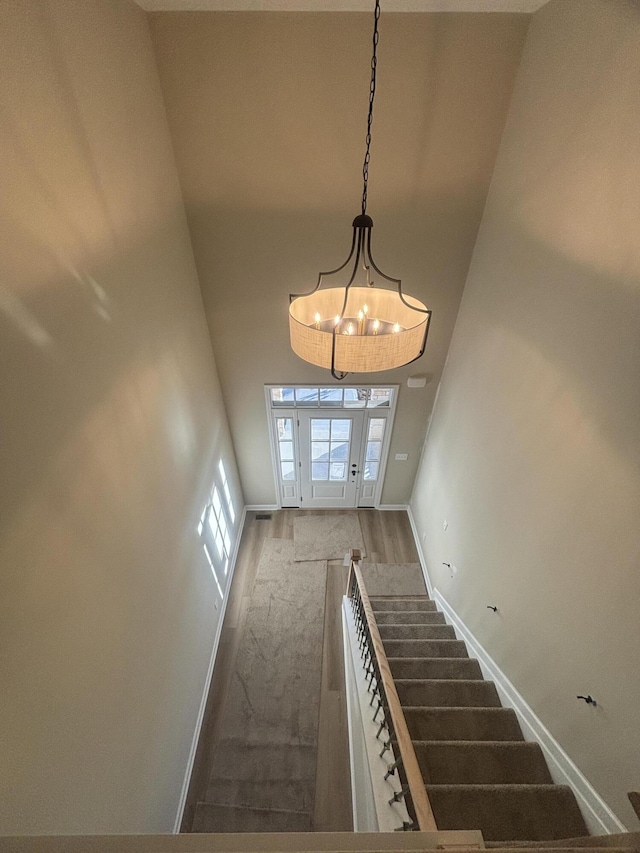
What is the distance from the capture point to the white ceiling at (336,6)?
89.6 inches

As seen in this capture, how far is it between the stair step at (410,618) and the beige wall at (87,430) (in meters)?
1.91

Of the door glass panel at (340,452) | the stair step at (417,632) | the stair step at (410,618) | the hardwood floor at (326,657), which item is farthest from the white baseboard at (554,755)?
the door glass panel at (340,452)

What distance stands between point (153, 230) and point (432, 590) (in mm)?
4423

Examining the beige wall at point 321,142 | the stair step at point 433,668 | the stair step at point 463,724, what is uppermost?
the beige wall at point 321,142

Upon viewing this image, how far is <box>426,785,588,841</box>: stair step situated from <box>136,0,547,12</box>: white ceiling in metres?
4.30

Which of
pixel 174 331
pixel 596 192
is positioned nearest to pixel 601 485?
pixel 596 192

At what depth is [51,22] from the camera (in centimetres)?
149

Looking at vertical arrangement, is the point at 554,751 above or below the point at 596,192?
below

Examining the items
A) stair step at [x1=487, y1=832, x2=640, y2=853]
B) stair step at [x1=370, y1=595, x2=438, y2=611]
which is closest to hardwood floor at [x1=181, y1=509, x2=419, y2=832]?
stair step at [x1=370, y1=595, x2=438, y2=611]

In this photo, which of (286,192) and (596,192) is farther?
(286,192)

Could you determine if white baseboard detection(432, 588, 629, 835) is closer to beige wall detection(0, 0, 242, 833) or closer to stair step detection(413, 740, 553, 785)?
stair step detection(413, 740, 553, 785)

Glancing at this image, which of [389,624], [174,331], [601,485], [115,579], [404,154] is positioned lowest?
[115,579]

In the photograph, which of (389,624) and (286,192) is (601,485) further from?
(286,192)

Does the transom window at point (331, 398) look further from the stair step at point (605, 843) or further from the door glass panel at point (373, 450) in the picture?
the stair step at point (605, 843)
